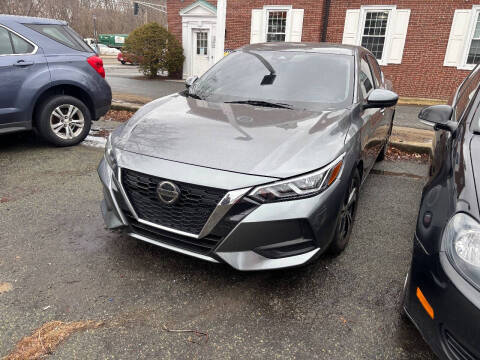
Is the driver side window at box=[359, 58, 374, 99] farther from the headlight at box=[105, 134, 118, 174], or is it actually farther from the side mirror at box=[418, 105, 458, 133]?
the headlight at box=[105, 134, 118, 174]

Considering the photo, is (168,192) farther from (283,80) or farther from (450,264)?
(283,80)

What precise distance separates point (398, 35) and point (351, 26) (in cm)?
162

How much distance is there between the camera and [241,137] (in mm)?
2469

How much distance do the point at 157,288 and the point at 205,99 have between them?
5.80ft

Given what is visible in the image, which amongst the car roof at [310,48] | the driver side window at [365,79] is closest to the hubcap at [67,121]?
the car roof at [310,48]

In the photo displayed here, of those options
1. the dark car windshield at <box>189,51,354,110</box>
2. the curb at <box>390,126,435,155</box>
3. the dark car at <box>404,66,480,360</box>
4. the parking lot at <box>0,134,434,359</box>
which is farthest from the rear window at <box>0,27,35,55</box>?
the curb at <box>390,126,435,155</box>

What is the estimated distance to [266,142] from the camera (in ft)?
7.86

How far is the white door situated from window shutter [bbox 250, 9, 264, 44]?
9.03ft

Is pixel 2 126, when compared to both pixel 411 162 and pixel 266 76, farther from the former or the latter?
pixel 411 162

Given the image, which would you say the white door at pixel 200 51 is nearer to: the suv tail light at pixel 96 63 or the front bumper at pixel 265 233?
the suv tail light at pixel 96 63

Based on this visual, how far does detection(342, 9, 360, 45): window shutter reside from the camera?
12.8m

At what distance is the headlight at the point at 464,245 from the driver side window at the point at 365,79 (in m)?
1.99

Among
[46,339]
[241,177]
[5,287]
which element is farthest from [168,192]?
[5,287]

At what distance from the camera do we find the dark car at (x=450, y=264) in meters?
1.49
